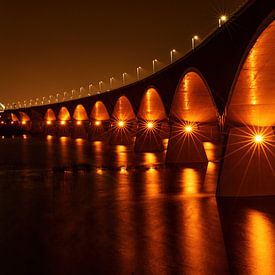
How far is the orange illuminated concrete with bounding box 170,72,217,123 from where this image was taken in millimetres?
33594

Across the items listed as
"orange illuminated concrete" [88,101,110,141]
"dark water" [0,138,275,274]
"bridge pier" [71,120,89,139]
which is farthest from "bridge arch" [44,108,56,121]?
"dark water" [0,138,275,274]

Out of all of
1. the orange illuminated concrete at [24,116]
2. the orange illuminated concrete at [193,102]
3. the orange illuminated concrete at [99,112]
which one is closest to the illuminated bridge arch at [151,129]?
the orange illuminated concrete at [193,102]

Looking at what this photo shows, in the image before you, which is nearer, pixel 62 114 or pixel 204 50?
pixel 204 50

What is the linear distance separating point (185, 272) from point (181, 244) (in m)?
2.36

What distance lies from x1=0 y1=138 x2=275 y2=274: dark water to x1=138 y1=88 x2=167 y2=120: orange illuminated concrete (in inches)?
976

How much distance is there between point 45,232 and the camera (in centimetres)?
1433

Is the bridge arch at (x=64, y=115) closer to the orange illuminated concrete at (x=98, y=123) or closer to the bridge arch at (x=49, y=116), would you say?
the bridge arch at (x=49, y=116)

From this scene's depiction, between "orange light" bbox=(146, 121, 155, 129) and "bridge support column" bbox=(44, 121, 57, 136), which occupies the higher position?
"bridge support column" bbox=(44, 121, 57, 136)

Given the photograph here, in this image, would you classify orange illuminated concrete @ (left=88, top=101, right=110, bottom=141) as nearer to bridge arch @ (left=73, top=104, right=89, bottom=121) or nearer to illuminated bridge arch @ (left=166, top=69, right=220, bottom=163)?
bridge arch @ (left=73, top=104, right=89, bottom=121)

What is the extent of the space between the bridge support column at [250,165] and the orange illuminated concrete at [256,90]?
0.66 metres

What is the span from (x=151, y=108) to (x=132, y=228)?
129ft

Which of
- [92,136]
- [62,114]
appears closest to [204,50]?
[92,136]

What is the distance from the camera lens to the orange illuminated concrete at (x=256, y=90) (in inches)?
683

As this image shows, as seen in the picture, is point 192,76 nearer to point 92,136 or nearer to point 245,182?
point 245,182
